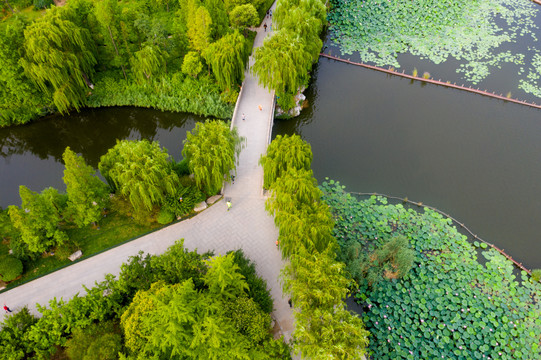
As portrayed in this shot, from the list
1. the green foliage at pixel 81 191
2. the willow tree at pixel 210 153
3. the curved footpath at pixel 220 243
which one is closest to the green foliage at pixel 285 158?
the willow tree at pixel 210 153

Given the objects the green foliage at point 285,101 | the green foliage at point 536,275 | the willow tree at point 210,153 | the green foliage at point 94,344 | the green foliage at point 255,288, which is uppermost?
the green foliage at point 285,101

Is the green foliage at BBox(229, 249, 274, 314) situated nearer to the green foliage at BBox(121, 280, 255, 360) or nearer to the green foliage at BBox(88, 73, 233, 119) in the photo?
the green foliage at BBox(121, 280, 255, 360)

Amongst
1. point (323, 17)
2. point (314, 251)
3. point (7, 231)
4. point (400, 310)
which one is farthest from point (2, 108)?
point (400, 310)

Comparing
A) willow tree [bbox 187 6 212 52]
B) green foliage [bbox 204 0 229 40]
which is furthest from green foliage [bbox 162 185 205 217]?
green foliage [bbox 204 0 229 40]

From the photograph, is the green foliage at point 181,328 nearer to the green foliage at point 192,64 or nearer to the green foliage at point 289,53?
the green foliage at point 289,53

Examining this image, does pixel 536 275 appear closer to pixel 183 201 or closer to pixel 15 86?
pixel 183 201

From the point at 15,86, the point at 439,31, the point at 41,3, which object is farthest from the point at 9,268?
the point at 439,31
